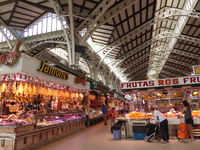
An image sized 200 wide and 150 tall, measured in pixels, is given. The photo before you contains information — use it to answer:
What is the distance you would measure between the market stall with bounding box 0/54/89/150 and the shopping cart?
4108mm

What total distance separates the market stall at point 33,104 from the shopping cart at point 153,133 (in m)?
4.11

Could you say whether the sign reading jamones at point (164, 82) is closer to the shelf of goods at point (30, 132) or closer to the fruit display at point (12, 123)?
the shelf of goods at point (30, 132)

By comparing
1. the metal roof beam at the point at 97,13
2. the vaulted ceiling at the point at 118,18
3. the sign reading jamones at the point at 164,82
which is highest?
the vaulted ceiling at the point at 118,18

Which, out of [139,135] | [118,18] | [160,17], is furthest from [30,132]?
[160,17]

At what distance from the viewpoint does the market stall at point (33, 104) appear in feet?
17.8

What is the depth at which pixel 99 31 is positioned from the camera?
53.4 ft

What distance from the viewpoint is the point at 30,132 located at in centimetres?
575

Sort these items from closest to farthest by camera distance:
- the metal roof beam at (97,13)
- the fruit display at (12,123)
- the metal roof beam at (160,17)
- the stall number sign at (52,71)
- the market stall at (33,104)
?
the fruit display at (12,123) < the market stall at (33,104) < the stall number sign at (52,71) < the metal roof beam at (97,13) < the metal roof beam at (160,17)

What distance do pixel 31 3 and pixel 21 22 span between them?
380cm

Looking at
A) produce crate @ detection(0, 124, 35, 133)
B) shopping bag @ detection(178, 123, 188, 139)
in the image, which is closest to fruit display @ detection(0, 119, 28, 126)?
produce crate @ detection(0, 124, 35, 133)

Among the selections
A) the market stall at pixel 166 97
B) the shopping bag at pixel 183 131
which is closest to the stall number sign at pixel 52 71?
the market stall at pixel 166 97

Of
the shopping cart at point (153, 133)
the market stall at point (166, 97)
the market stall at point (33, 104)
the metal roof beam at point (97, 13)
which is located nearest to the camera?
the market stall at point (33, 104)

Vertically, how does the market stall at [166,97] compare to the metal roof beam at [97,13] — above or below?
below

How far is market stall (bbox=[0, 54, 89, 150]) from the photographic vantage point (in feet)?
17.8
